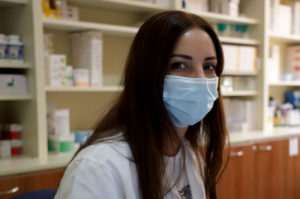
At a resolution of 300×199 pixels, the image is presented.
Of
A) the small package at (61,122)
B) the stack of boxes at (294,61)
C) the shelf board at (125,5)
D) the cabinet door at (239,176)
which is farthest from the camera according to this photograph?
the stack of boxes at (294,61)

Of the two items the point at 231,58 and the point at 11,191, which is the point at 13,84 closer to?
the point at 11,191

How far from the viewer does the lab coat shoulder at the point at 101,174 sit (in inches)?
31.3

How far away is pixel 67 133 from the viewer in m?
2.01

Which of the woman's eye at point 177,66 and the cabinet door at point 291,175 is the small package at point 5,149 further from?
the cabinet door at point 291,175

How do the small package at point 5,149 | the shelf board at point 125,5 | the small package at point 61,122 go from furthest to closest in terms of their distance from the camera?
the shelf board at point 125,5
the small package at point 61,122
the small package at point 5,149

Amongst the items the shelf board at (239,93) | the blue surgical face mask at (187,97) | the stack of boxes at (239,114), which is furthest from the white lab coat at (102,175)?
the stack of boxes at (239,114)

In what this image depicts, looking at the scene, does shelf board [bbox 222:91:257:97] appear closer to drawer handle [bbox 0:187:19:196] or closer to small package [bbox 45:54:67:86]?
small package [bbox 45:54:67:86]

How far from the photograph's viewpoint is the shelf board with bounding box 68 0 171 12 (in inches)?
85.5

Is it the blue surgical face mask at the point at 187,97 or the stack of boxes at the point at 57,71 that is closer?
the blue surgical face mask at the point at 187,97

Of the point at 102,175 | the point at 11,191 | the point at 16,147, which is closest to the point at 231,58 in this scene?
the point at 16,147

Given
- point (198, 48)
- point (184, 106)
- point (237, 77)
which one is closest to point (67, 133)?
point (184, 106)

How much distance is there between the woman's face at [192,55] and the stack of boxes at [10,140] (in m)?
1.38

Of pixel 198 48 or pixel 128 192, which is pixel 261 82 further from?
pixel 128 192

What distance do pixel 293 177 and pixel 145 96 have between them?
8.22ft
